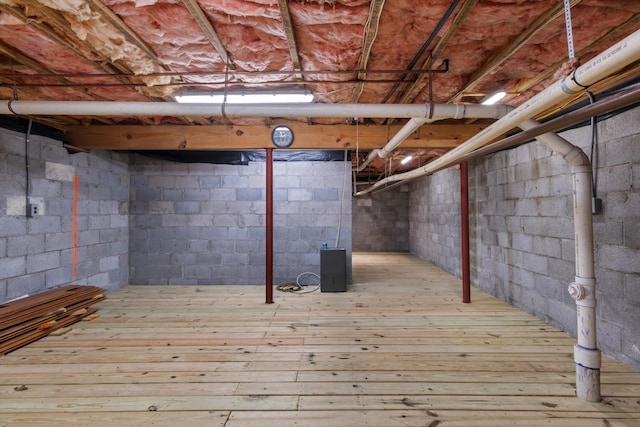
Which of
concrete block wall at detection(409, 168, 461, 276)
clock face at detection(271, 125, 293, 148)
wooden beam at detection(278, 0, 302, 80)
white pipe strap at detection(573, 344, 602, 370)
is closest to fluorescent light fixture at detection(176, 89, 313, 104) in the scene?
wooden beam at detection(278, 0, 302, 80)

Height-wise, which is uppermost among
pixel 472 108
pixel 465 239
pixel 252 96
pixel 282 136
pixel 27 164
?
pixel 252 96

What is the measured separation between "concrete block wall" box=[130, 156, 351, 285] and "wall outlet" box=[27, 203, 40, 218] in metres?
1.38

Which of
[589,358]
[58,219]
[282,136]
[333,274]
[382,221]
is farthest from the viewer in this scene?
[382,221]

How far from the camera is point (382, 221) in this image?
8562 mm

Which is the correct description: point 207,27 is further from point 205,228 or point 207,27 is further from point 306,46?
point 205,228

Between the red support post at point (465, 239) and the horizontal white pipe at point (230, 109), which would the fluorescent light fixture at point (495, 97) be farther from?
the red support post at point (465, 239)

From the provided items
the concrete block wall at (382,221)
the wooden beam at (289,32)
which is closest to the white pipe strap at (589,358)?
the wooden beam at (289,32)

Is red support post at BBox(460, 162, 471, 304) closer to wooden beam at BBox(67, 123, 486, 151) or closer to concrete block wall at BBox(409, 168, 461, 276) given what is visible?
wooden beam at BBox(67, 123, 486, 151)

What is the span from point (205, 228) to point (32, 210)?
191 cm

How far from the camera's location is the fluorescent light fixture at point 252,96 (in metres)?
2.65

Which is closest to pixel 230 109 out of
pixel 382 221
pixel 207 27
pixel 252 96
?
pixel 252 96

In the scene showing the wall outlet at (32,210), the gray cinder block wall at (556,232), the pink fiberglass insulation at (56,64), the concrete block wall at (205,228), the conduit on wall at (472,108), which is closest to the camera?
the conduit on wall at (472,108)

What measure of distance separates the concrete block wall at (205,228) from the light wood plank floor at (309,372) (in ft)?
3.78

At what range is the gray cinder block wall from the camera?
6.73ft
